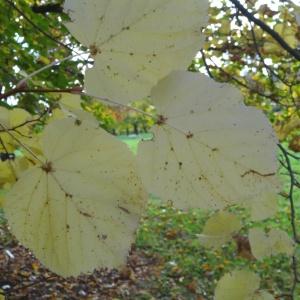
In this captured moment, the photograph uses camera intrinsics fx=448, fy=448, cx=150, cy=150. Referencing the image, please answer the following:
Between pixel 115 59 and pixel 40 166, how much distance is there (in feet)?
0.38

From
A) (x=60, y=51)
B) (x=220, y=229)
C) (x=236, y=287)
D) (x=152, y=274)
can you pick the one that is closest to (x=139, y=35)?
(x=236, y=287)

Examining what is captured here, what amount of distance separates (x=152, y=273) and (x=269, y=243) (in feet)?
13.3

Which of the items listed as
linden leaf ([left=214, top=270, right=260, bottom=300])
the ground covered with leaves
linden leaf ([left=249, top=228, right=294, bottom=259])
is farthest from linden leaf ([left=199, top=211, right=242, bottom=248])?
the ground covered with leaves

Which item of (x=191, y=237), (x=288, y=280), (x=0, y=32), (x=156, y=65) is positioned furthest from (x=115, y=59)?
(x=191, y=237)

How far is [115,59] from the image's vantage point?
1.25 feet

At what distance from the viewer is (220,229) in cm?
81

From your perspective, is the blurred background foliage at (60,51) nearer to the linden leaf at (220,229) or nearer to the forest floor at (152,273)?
the linden leaf at (220,229)

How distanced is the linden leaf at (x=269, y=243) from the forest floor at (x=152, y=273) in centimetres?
244

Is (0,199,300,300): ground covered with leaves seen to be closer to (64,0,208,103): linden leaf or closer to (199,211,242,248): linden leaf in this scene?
(199,211,242,248): linden leaf

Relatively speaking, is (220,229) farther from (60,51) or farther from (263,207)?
(60,51)

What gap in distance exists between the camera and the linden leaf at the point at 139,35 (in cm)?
36

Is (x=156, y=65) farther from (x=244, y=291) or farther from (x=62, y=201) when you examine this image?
(x=244, y=291)

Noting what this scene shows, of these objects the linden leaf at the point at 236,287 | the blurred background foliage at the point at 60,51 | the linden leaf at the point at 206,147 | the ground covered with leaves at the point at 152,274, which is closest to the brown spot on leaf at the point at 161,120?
the linden leaf at the point at 206,147

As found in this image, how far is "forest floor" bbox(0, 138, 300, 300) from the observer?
3.85 meters
